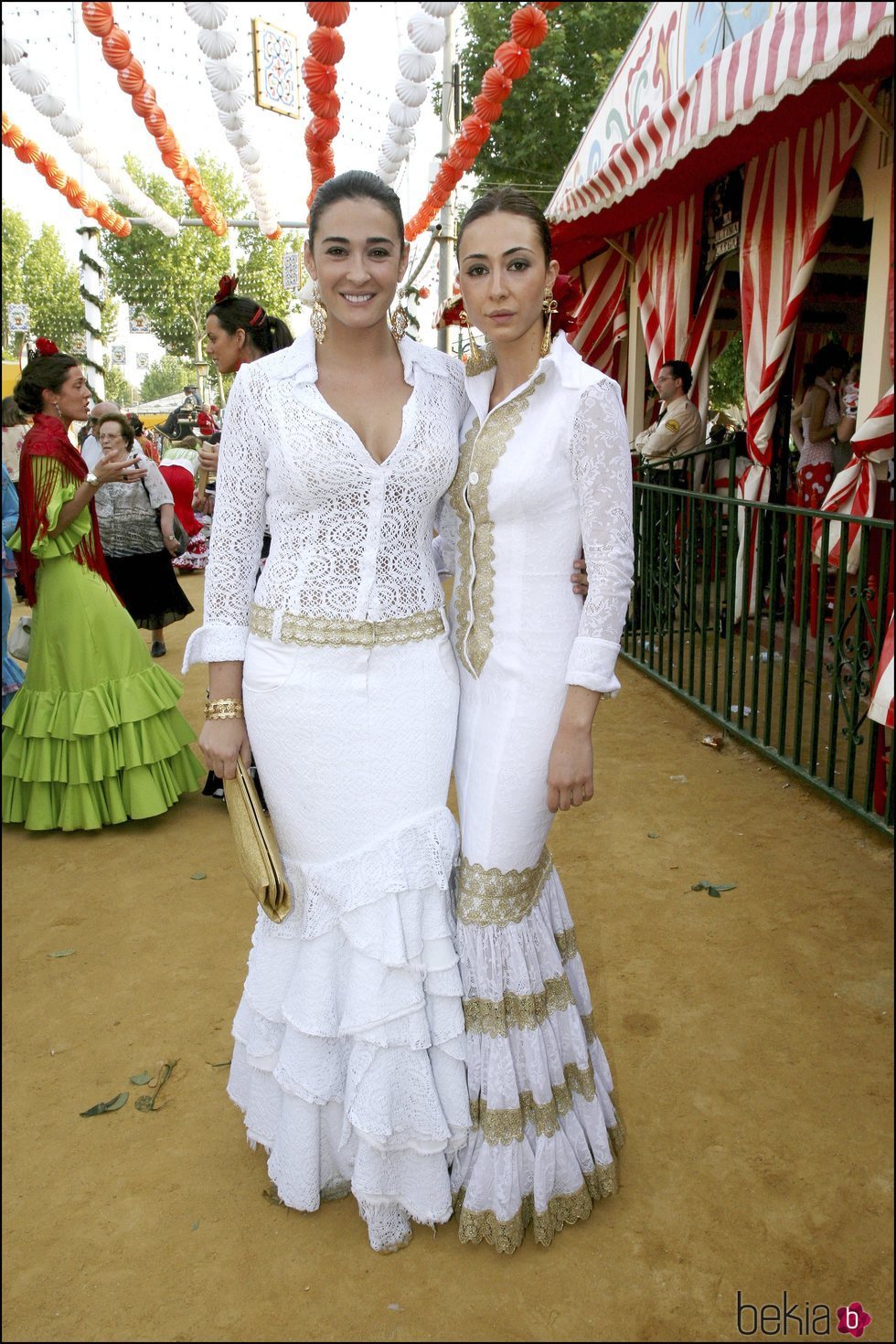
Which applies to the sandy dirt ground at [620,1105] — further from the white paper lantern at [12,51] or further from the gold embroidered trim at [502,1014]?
the white paper lantern at [12,51]

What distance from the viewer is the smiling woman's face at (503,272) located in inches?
76.7

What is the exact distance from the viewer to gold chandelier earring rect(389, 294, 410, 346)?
2.14 metres

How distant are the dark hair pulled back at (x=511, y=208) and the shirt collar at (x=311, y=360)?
26cm

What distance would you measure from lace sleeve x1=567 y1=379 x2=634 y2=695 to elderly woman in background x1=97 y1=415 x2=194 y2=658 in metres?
5.39

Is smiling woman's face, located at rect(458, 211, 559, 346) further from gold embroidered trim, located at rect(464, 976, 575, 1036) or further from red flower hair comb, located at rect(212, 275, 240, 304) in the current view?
red flower hair comb, located at rect(212, 275, 240, 304)

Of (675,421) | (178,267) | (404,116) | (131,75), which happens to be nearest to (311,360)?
(131,75)

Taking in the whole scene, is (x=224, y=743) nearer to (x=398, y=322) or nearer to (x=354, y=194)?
(x=398, y=322)

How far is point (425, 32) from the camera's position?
5.24 ft

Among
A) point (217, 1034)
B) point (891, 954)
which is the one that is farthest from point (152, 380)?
point (891, 954)

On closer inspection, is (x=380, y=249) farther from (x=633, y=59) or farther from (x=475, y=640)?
(x=475, y=640)

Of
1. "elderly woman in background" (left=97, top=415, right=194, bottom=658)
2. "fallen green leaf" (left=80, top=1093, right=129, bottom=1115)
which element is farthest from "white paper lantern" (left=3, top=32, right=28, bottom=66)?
"elderly woman in background" (left=97, top=415, right=194, bottom=658)

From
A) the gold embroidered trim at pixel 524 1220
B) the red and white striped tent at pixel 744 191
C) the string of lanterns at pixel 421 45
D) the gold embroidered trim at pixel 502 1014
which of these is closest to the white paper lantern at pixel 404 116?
the string of lanterns at pixel 421 45

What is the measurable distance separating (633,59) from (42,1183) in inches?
106

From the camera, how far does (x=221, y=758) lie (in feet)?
6.87
